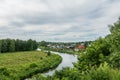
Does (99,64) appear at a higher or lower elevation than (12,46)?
higher

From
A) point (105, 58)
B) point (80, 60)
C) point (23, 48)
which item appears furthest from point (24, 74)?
point (23, 48)

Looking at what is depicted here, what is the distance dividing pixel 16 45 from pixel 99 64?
Result: 110 meters

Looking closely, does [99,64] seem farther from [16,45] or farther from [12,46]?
[16,45]

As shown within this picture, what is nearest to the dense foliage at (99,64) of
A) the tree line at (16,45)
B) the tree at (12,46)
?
the tree line at (16,45)

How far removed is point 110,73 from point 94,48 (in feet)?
31.4

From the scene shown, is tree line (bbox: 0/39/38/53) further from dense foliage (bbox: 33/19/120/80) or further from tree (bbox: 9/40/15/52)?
dense foliage (bbox: 33/19/120/80)

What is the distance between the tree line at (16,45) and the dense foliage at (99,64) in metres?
91.9

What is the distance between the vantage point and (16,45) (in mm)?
124875

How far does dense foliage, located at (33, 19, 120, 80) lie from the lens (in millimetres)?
10422

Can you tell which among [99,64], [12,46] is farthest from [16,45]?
[99,64]

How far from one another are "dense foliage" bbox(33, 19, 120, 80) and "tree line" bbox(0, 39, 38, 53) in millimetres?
91852

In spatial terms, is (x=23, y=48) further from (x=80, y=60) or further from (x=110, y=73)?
(x=110, y=73)

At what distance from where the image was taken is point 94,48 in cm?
1980

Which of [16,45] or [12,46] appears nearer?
[12,46]
